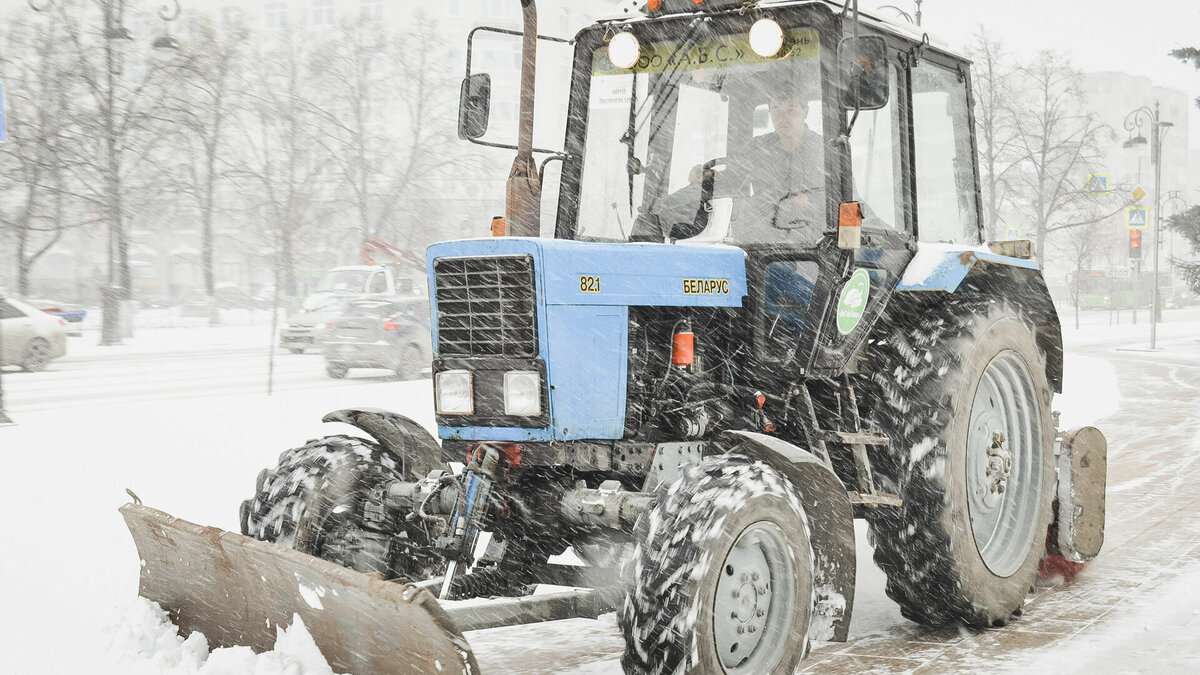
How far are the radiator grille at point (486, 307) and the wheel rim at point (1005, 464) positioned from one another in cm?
221

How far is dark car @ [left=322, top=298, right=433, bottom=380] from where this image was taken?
19.9 metres

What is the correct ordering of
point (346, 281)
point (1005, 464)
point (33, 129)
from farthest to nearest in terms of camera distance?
point (346, 281)
point (33, 129)
point (1005, 464)

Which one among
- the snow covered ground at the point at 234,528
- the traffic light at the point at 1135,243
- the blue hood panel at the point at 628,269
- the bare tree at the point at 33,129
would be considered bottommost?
the snow covered ground at the point at 234,528

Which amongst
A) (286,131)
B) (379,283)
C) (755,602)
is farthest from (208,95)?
(755,602)

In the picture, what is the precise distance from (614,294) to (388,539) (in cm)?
142

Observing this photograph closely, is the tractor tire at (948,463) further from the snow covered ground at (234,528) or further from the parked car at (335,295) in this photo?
the parked car at (335,295)

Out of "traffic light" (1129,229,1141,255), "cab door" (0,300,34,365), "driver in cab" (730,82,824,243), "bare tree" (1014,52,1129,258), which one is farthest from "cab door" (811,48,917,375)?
"traffic light" (1129,229,1141,255)

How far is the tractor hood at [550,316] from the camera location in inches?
178

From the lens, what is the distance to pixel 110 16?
21109 mm

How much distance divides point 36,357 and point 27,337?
39cm

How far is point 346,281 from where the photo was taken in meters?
23.2

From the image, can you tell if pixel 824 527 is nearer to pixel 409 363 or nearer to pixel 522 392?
pixel 522 392

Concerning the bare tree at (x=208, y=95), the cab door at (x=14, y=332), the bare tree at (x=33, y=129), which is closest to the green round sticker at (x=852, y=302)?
the cab door at (x=14, y=332)

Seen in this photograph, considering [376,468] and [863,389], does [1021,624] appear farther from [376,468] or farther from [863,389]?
[376,468]
